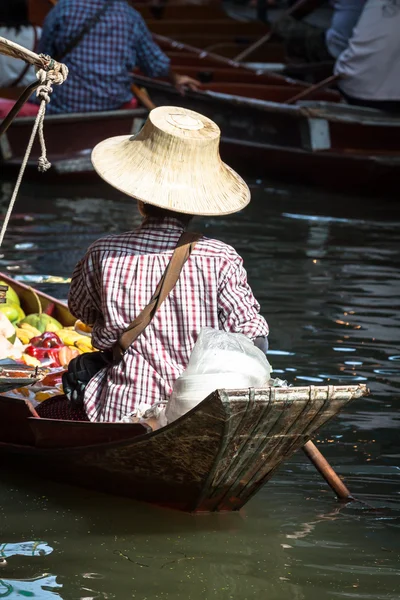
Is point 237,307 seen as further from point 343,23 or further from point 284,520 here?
point 343,23

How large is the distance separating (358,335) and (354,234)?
243cm

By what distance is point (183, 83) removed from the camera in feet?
31.3

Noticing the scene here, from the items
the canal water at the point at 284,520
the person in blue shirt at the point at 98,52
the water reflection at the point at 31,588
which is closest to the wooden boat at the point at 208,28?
the person in blue shirt at the point at 98,52

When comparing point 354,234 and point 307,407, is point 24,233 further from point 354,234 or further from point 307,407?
point 307,407

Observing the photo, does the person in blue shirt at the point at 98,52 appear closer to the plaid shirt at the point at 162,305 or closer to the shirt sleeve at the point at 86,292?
the shirt sleeve at the point at 86,292

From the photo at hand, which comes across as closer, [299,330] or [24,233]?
[299,330]

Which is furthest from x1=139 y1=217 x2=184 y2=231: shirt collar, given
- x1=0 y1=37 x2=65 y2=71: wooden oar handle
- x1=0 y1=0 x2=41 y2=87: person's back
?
x1=0 y1=0 x2=41 y2=87: person's back

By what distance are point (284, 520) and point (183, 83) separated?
6.26 metres

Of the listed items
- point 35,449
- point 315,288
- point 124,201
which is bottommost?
point 124,201

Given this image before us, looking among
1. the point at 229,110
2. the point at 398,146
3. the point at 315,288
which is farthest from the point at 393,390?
the point at 229,110

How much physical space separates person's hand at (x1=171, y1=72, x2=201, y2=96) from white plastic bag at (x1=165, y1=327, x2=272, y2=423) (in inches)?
240

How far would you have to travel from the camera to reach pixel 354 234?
8219mm

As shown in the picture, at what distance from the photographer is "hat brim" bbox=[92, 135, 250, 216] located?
3.58 m

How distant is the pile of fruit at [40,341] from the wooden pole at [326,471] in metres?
1.08
